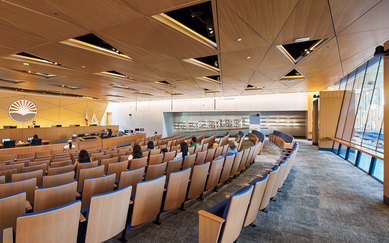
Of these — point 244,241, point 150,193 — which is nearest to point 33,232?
point 150,193

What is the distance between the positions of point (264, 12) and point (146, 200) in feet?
12.4

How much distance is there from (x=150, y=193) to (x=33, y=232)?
116cm

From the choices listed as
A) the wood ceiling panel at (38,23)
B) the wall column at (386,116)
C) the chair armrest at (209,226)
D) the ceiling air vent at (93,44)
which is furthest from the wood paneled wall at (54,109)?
the wall column at (386,116)

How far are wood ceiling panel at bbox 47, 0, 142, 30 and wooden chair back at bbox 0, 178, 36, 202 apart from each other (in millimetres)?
2999

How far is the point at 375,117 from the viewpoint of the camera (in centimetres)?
583


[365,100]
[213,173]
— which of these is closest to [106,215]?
[213,173]

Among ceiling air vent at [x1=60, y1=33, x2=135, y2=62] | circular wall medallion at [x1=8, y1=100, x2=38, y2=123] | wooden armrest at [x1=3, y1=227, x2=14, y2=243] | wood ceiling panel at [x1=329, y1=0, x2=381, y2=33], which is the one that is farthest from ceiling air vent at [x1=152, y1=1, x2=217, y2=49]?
circular wall medallion at [x1=8, y1=100, x2=38, y2=123]

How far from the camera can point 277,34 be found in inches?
153

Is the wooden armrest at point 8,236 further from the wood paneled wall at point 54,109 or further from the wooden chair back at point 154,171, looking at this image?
the wood paneled wall at point 54,109

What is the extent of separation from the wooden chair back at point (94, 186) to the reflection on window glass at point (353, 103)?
1007 cm

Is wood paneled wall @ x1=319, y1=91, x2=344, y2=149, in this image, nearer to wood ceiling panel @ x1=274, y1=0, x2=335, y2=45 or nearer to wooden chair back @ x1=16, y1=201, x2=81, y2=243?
wood ceiling panel @ x1=274, y1=0, x2=335, y2=45

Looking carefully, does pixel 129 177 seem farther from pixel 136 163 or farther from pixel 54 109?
pixel 54 109

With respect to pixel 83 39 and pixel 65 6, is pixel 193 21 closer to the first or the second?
pixel 65 6

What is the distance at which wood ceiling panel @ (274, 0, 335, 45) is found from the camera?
2.92m
